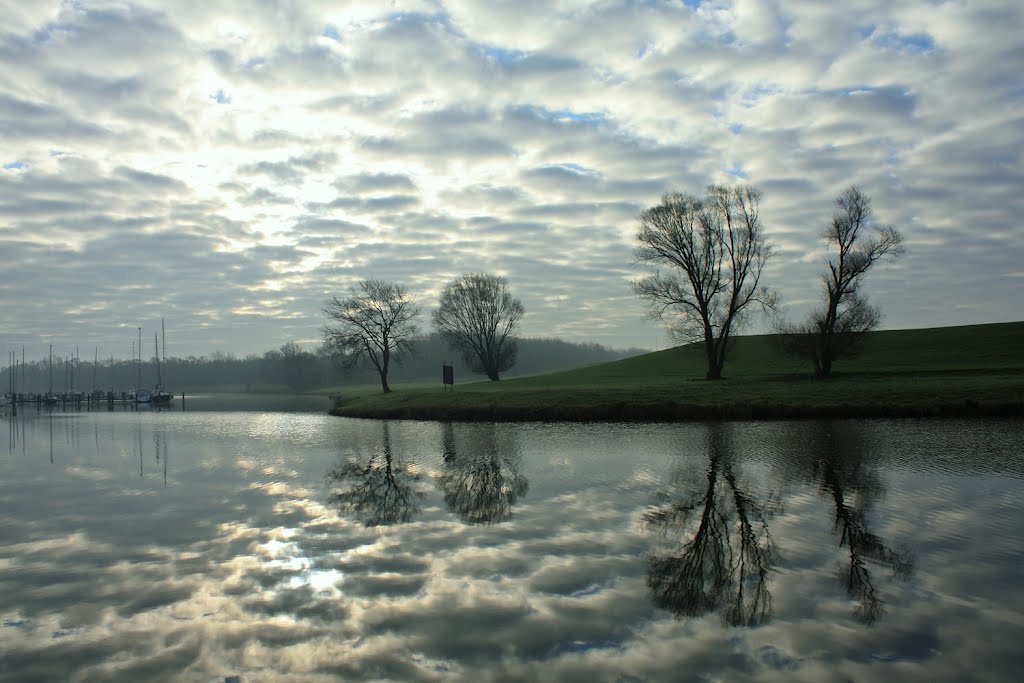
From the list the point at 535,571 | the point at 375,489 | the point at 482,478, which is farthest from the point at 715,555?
the point at 375,489

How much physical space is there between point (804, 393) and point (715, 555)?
31726 mm

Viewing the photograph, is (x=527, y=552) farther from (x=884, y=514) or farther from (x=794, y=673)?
(x=884, y=514)

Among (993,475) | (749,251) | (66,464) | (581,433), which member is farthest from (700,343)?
(66,464)

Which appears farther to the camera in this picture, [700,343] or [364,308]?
[364,308]

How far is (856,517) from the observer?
13.8 m

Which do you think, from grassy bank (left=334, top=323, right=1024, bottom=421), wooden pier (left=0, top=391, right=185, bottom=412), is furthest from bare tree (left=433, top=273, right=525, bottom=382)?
wooden pier (left=0, top=391, right=185, bottom=412)

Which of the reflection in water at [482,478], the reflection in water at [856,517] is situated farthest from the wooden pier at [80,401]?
the reflection in water at [856,517]

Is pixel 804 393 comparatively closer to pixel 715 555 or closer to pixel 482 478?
pixel 482 478

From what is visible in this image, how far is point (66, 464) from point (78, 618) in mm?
21743

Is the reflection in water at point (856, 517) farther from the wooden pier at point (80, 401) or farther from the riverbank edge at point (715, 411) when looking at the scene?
the wooden pier at point (80, 401)

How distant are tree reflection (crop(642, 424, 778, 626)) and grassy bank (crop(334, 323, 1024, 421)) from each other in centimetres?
2103

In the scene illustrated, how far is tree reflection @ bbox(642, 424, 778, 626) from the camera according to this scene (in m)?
9.30

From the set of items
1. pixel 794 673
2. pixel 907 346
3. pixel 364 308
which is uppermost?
pixel 364 308

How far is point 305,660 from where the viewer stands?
7.98 metres
